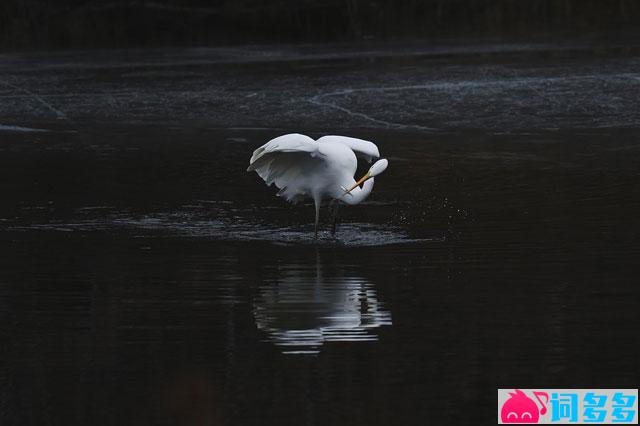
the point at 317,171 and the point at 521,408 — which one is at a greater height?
the point at 317,171

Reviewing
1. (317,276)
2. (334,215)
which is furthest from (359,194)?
(317,276)

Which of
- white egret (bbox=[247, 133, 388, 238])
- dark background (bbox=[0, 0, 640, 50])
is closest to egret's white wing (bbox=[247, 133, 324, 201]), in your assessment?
white egret (bbox=[247, 133, 388, 238])

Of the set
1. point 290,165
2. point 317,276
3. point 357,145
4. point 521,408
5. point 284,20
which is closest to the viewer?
point 521,408

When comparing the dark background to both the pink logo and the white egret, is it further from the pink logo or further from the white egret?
the pink logo

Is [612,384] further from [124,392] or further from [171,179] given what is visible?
[171,179]

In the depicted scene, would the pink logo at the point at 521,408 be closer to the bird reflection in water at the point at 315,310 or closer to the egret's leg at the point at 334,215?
the bird reflection in water at the point at 315,310

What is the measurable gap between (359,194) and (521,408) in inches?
209

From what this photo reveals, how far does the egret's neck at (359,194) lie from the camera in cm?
1226

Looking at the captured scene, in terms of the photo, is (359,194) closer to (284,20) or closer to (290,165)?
(290,165)

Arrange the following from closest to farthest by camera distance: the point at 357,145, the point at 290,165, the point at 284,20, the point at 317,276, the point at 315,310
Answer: the point at 315,310 → the point at 317,276 → the point at 290,165 → the point at 357,145 → the point at 284,20

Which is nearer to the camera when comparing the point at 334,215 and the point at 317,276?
the point at 317,276

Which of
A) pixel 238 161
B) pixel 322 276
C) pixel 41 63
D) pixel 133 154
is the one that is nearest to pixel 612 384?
pixel 322 276

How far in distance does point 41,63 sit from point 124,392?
18097mm

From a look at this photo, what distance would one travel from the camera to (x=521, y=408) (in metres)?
7.15
